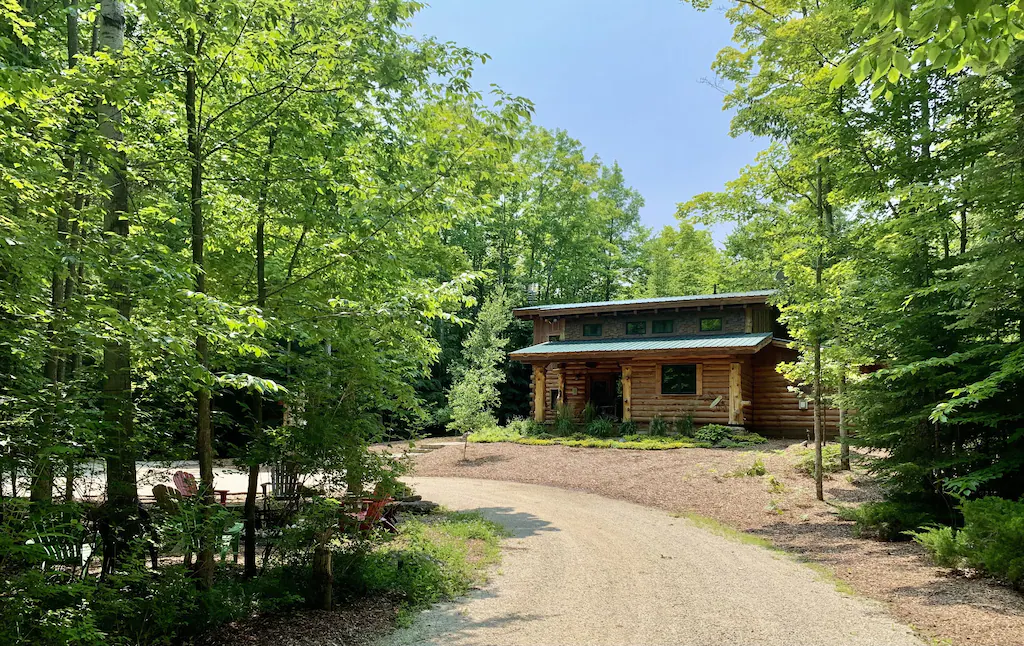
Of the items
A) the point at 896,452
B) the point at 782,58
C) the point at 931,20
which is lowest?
the point at 896,452

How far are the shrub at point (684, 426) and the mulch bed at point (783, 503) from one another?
2.78m

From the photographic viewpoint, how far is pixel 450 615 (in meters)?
6.19

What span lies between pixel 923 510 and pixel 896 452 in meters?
0.95

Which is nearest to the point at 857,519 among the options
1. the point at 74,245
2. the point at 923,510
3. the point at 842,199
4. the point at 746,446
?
the point at 923,510

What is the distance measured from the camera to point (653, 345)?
76.9ft

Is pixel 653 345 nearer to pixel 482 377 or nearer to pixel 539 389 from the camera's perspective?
pixel 539 389

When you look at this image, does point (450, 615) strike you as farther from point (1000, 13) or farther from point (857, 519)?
point (857, 519)

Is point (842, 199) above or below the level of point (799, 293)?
above

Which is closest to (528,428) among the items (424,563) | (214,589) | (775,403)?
→ (775,403)

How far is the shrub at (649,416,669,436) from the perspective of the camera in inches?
849

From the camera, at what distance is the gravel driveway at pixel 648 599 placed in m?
5.53

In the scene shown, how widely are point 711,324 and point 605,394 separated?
6.35 meters

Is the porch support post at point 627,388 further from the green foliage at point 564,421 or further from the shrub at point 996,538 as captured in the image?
the shrub at point 996,538

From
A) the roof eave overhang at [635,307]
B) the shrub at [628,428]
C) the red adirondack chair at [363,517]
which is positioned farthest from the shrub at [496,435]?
the red adirondack chair at [363,517]
